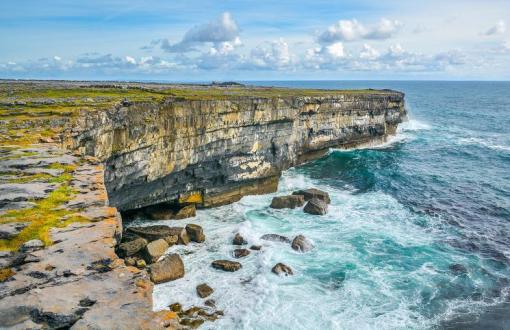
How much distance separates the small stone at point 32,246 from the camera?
11.6 m

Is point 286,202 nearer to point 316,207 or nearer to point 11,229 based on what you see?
point 316,207

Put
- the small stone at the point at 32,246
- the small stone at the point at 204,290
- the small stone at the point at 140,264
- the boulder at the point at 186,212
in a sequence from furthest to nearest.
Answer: the boulder at the point at 186,212 → the small stone at the point at 140,264 → the small stone at the point at 204,290 → the small stone at the point at 32,246

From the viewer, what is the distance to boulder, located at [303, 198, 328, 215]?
125ft

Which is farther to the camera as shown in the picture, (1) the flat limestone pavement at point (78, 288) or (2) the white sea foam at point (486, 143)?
(2) the white sea foam at point (486, 143)

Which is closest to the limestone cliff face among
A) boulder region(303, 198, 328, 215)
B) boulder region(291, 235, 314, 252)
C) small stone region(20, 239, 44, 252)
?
boulder region(303, 198, 328, 215)

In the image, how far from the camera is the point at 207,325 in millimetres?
20703

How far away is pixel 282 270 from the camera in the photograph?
26.3 meters

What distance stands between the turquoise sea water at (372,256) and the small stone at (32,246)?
11.4 metres

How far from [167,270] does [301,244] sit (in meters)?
10.4

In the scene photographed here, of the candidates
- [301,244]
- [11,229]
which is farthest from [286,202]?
[11,229]

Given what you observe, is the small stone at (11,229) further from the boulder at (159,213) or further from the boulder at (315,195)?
the boulder at (315,195)

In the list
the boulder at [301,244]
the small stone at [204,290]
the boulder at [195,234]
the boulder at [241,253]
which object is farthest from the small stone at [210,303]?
the boulder at [301,244]

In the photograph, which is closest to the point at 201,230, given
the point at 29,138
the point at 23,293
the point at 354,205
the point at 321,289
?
the point at 321,289

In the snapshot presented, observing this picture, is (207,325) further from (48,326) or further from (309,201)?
(309,201)
